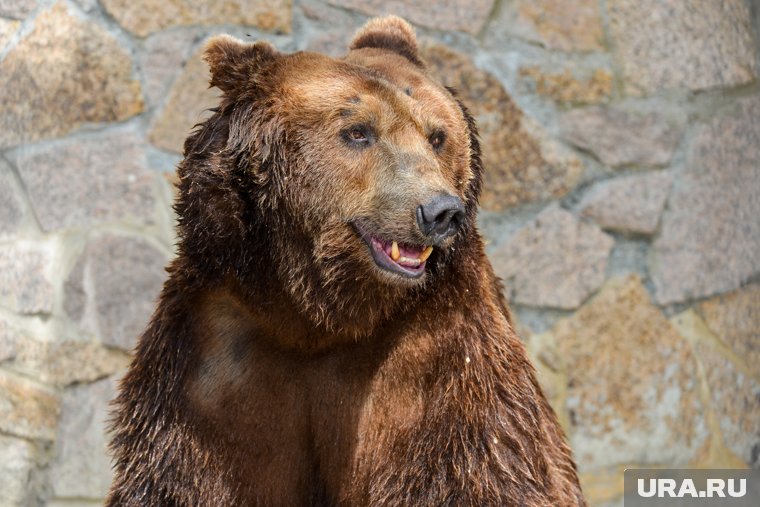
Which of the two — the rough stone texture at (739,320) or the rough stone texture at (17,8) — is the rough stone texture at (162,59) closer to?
the rough stone texture at (17,8)

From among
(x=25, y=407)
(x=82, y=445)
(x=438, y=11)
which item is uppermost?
(x=438, y=11)

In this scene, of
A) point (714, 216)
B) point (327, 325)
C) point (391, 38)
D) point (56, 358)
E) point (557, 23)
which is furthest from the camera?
point (714, 216)

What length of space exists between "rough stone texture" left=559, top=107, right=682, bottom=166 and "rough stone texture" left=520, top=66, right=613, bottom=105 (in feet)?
0.18

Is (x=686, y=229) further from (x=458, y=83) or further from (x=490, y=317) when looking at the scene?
(x=490, y=317)

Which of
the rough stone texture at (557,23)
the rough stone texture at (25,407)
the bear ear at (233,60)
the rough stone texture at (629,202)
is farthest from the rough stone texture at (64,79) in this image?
the rough stone texture at (629,202)

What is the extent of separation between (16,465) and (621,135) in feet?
10.1

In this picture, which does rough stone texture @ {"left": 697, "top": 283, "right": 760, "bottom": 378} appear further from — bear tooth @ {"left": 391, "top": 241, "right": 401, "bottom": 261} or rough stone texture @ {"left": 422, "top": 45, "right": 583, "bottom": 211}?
bear tooth @ {"left": 391, "top": 241, "right": 401, "bottom": 261}

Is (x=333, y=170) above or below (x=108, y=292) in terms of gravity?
above

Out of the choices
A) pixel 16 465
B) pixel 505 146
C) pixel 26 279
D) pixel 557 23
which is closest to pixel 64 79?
pixel 26 279

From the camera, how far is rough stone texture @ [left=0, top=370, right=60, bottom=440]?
16.6ft

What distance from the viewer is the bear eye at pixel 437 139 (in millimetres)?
3119

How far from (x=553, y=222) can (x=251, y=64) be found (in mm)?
2348

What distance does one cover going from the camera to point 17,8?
500cm

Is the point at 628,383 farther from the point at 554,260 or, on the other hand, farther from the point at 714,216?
the point at 714,216
